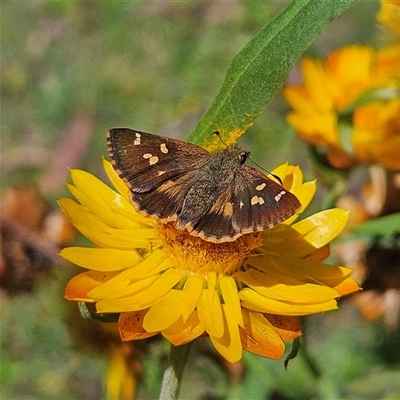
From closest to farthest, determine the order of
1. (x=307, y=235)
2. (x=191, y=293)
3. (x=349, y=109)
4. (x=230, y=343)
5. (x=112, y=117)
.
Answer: (x=230, y=343)
(x=191, y=293)
(x=307, y=235)
(x=349, y=109)
(x=112, y=117)

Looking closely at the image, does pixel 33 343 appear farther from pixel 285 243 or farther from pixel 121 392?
pixel 285 243

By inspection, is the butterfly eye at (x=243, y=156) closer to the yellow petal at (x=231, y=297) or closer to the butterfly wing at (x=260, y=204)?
the butterfly wing at (x=260, y=204)

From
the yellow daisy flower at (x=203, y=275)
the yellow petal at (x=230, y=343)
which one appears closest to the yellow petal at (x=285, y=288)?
the yellow daisy flower at (x=203, y=275)

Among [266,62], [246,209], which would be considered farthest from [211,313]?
[266,62]

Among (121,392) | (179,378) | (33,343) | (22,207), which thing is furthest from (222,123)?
(33,343)

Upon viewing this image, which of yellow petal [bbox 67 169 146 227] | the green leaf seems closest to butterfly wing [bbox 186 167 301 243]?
the green leaf

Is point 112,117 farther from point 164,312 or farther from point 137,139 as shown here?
point 164,312
